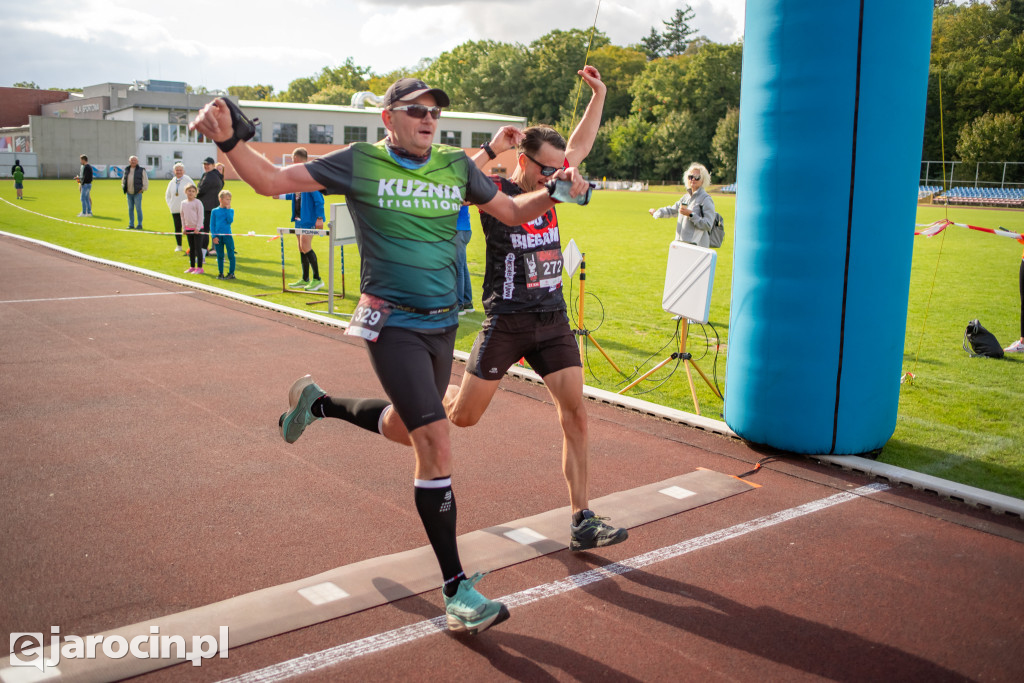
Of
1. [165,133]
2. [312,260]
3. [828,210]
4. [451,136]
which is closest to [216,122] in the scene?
[828,210]

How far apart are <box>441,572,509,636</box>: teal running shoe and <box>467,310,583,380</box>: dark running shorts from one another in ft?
4.46

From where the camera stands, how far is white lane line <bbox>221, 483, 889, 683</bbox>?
3295 millimetres

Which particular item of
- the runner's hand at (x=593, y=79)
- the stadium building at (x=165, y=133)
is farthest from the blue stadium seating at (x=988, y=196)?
the runner's hand at (x=593, y=79)

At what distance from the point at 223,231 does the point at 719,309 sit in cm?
933

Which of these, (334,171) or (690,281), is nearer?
(334,171)

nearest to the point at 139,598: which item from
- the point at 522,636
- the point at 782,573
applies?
the point at 522,636

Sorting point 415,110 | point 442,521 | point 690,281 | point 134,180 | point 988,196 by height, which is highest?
point 988,196

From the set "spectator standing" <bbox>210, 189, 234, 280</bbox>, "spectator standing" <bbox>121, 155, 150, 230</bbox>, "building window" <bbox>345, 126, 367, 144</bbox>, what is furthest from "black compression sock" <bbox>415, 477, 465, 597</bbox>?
"building window" <bbox>345, 126, 367, 144</bbox>

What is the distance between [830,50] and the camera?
5434 millimetres

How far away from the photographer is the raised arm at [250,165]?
322 centimetres

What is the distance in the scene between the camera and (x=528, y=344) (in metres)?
4.57

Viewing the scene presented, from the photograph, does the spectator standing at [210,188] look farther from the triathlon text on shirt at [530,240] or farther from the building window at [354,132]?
the building window at [354,132]

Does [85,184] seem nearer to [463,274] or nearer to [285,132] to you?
[463,274]

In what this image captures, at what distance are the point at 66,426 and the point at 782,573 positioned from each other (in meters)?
5.43
